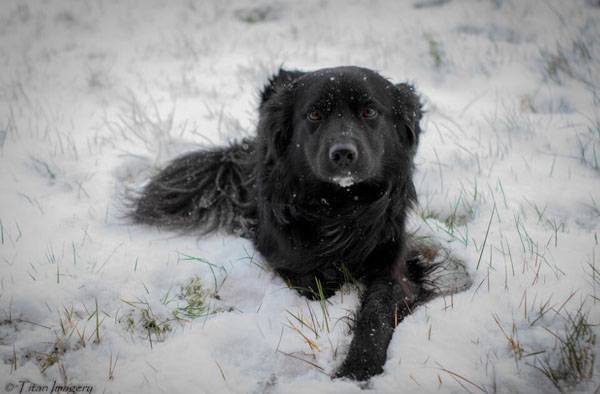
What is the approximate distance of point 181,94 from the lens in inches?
209

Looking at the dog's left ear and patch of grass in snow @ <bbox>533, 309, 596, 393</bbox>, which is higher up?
the dog's left ear

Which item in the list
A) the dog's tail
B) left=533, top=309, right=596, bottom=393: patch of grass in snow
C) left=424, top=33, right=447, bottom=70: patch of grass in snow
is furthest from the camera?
left=424, top=33, right=447, bottom=70: patch of grass in snow

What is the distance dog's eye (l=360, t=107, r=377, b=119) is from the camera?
8.45ft

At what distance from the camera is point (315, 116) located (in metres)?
2.61

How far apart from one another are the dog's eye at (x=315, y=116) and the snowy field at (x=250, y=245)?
1.00 meters

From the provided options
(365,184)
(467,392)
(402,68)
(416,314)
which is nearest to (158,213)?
(365,184)

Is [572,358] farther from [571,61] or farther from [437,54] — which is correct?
[437,54]

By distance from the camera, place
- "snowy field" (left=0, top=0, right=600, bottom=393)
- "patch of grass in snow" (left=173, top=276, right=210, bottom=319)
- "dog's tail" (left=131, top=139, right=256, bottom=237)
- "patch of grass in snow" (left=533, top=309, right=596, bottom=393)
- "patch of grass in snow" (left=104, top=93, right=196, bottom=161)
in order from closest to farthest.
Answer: "patch of grass in snow" (left=533, top=309, right=596, bottom=393)
"snowy field" (left=0, top=0, right=600, bottom=393)
"patch of grass in snow" (left=173, top=276, right=210, bottom=319)
"dog's tail" (left=131, top=139, right=256, bottom=237)
"patch of grass in snow" (left=104, top=93, right=196, bottom=161)

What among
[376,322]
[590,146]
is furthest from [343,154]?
[590,146]

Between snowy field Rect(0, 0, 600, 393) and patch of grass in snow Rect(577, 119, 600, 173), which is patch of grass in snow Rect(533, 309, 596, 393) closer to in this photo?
snowy field Rect(0, 0, 600, 393)

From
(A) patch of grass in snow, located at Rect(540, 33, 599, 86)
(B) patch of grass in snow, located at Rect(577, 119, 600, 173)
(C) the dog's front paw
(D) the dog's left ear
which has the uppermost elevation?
(A) patch of grass in snow, located at Rect(540, 33, 599, 86)

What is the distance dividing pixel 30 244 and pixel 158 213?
2.90ft

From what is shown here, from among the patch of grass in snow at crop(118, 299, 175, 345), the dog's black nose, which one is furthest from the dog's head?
the patch of grass in snow at crop(118, 299, 175, 345)

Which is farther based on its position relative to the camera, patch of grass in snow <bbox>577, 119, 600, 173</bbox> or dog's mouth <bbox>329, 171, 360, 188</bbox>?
patch of grass in snow <bbox>577, 119, 600, 173</bbox>
